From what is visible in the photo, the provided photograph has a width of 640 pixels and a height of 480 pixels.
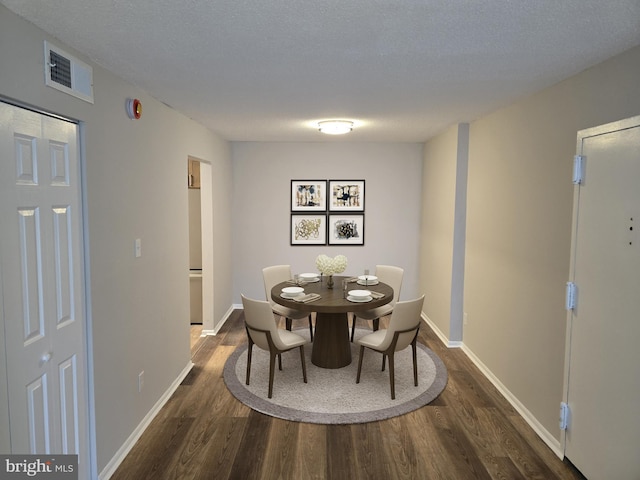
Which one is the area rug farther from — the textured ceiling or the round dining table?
the textured ceiling

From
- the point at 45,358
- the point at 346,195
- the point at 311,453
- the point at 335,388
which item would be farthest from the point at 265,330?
the point at 346,195

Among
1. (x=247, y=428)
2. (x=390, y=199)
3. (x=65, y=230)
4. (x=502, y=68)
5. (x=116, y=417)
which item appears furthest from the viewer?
(x=390, y=199)

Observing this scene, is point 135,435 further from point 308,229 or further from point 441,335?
point 308,229

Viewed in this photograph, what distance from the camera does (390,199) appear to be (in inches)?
241

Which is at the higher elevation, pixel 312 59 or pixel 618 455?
pixel 312 59

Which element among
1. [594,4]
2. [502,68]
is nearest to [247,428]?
[502,68]

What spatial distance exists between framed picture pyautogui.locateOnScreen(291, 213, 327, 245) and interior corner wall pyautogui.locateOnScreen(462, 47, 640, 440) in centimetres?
240

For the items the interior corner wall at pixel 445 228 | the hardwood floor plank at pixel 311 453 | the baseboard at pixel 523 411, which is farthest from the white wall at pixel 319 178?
the hardwood floor plank at pixel 311 453

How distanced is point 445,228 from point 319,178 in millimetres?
1997

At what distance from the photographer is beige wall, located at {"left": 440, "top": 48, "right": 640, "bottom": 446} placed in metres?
2.50

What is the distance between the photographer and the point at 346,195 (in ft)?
20.0

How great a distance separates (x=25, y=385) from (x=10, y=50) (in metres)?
1.40

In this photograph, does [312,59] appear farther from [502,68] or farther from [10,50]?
[10,50]

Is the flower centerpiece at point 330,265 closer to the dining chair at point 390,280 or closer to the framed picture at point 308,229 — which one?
the dining chair at point 390,280
